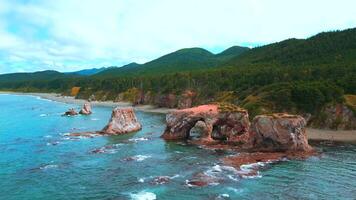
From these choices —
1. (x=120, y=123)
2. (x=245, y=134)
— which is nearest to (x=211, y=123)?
(x=245, y=134)

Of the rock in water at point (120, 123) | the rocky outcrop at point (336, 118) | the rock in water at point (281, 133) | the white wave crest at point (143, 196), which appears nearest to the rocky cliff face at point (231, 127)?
the rock in water at point (281, 133)

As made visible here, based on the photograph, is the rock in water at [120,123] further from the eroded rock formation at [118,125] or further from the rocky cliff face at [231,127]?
the rocky cliff face at [231,127]

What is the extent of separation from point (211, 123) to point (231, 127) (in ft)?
14.1

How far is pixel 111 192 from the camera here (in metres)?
49.3

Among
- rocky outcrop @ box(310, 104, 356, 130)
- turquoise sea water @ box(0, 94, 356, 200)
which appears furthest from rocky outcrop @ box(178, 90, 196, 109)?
turquoise sea water @ box(0, 94, 356, 200)

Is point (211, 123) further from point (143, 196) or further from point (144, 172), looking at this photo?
point (143, 196)

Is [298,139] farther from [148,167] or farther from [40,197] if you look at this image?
[40,197]

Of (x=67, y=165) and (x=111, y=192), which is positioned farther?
(x=67, y=165)

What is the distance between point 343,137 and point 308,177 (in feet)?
121

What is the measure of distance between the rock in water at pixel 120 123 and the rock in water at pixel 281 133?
34.4 metres

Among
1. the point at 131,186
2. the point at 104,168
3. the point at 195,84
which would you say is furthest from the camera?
the point at 195,84

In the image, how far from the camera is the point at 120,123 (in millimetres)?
97312

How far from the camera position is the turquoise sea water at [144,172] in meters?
49.0

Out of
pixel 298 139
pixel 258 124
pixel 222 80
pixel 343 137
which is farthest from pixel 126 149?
pixel 222 80
